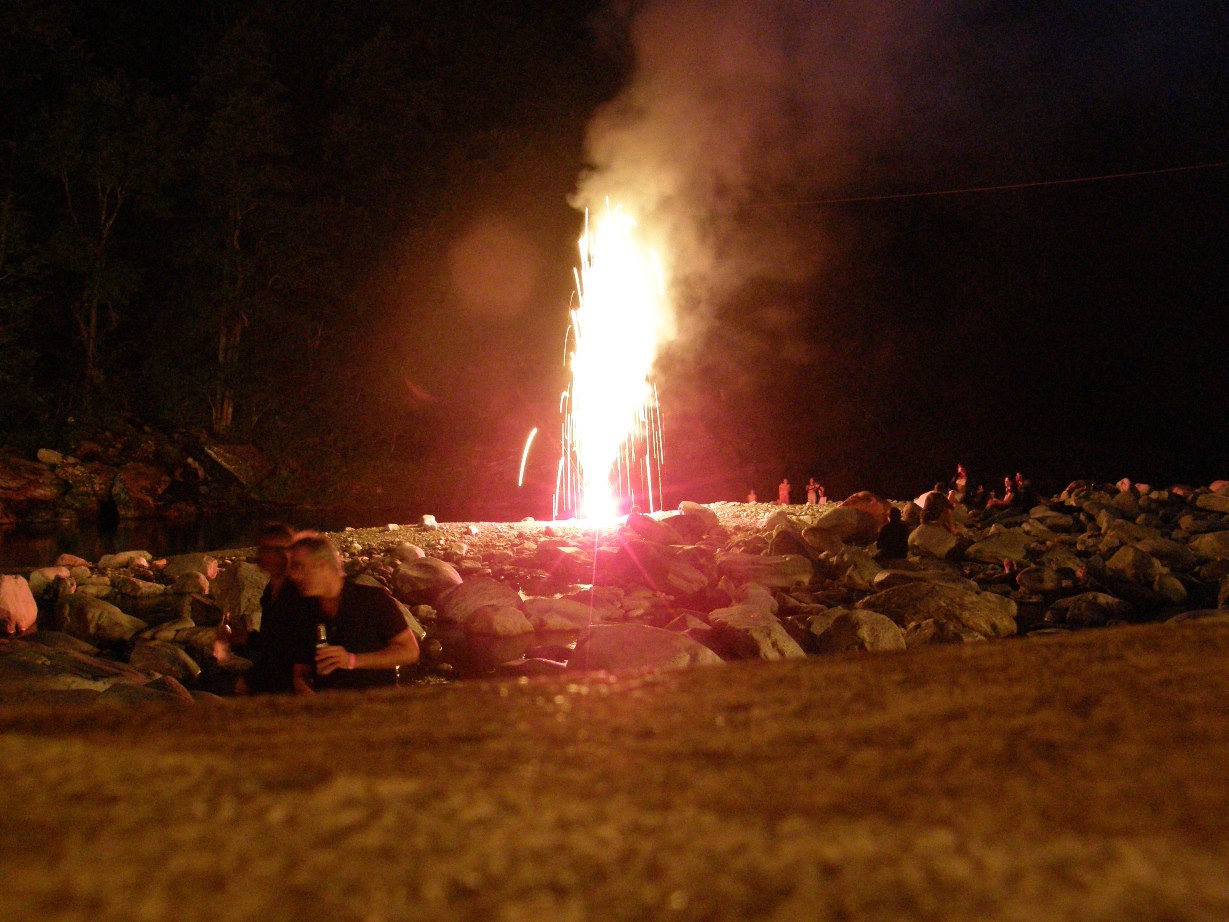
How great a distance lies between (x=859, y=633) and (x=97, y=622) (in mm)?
8799

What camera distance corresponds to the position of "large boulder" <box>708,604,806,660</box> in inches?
319

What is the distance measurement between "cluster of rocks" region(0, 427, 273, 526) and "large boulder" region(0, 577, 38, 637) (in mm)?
15501

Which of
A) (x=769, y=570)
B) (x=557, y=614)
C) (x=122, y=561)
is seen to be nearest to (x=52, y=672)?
(x=557, y=614)

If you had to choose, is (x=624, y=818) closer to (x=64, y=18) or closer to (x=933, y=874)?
(x=933, y=874)

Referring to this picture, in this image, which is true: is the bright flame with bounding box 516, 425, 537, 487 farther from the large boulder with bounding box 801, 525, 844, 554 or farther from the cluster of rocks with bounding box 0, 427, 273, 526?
the large boulder with bounding box 801, 525, 844, 554

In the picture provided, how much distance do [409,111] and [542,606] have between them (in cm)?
3204

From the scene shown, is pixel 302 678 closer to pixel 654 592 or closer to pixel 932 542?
pixel 654 592

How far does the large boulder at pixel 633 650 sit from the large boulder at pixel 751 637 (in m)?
1.32

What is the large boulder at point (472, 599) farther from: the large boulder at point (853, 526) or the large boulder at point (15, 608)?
the large boulder at point (853, 526)

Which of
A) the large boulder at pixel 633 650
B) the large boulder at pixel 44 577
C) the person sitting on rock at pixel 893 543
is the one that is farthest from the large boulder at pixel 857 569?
the large boulder at pixel 44 577

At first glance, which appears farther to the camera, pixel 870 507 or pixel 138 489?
pixel 138 489

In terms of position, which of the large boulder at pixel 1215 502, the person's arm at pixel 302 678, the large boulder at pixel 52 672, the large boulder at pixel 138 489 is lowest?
the large boulder at pixel 52 672

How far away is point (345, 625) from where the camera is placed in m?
4.02

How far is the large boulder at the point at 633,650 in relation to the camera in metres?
6.46
